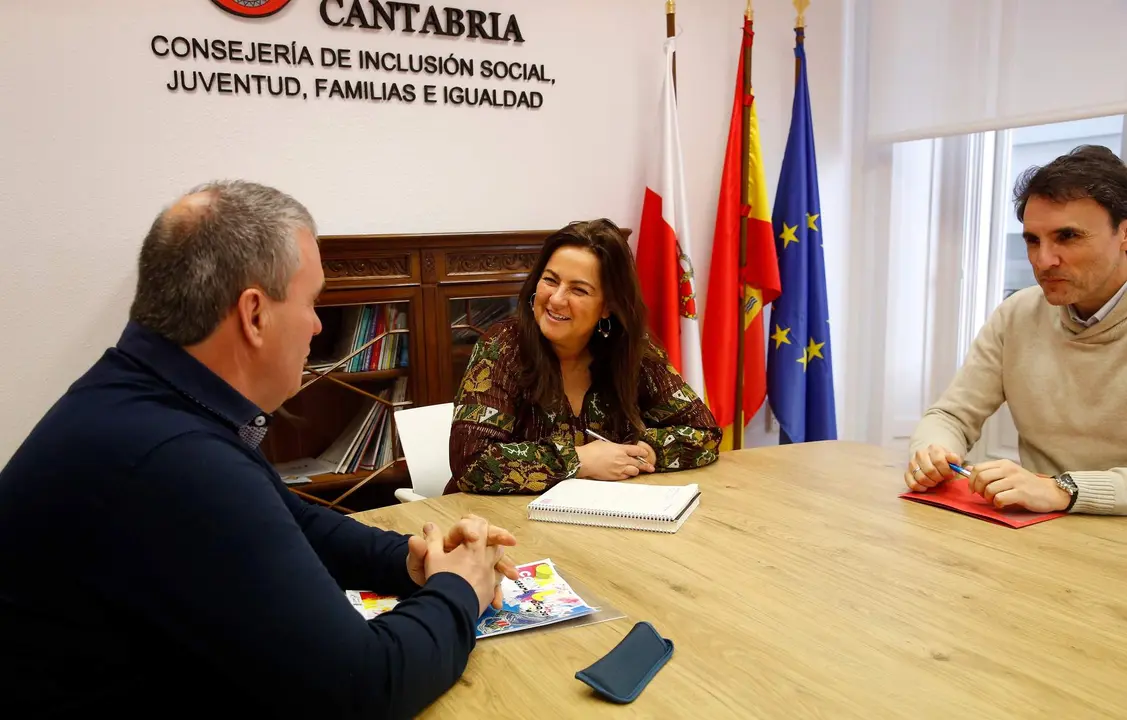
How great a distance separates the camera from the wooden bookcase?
2814mm

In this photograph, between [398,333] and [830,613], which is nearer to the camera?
[830,613]

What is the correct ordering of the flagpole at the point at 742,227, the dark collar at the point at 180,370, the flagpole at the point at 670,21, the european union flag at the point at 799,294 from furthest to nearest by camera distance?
1. the european union flag at the point at 799,294
2. the flagpole at the point at 742,227
3. the flagpole at the point at 670,21
4. the dark collar at the point at 180,370

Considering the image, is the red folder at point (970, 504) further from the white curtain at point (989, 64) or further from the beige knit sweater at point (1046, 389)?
the white curtain at point (989, 64)

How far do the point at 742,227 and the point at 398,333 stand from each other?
166 centimetres

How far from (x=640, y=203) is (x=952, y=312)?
1660 mm

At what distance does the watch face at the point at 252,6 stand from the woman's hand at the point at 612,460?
200 centimetres

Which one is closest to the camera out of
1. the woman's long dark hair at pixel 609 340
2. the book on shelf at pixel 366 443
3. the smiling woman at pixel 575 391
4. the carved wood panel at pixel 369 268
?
the smiling woman at pixel 575 391

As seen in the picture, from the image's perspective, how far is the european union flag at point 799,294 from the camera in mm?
3738

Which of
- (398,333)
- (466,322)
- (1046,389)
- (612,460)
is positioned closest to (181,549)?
(612,460)

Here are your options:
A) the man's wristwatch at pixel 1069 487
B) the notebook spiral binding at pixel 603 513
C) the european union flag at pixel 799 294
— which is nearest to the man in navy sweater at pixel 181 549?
the notebook spiral binding at pixel 603 513

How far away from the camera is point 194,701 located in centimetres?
92

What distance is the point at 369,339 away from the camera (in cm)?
289

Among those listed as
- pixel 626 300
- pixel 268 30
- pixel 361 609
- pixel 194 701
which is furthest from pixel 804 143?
pixel 194 701

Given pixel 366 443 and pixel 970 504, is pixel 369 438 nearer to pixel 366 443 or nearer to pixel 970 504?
pixel 366 443
